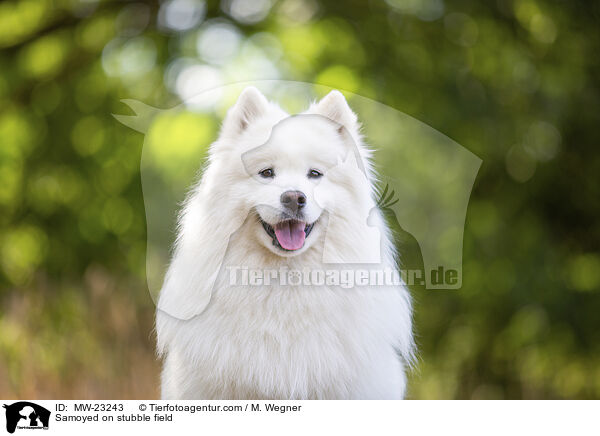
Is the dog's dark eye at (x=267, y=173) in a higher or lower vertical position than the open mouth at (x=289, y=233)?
higher

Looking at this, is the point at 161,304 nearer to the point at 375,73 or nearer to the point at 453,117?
the point at 375,73

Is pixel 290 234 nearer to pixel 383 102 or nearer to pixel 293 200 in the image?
pixel 293 200

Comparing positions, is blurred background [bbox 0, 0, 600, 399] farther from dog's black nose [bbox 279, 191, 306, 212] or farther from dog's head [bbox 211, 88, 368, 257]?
dog's black nose [bbox 279, 191, 306, 212]

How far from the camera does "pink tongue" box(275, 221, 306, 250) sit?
1035mm

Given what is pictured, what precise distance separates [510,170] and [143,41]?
1.41 m

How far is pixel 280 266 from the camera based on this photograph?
1.07m
